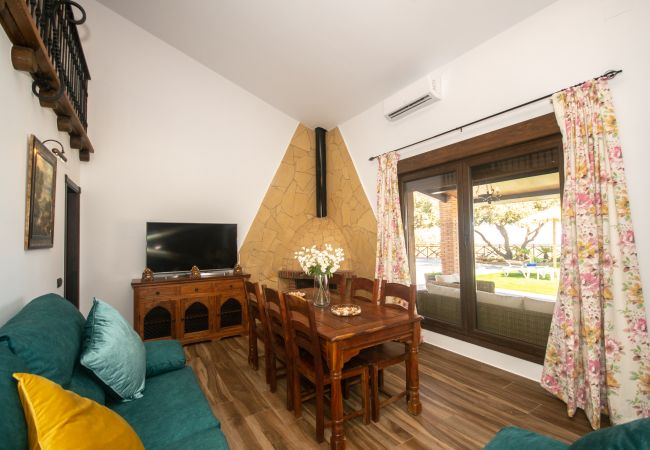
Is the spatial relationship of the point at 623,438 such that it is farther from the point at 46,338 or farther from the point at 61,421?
the point at 46,338

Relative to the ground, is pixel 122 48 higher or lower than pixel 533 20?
higher

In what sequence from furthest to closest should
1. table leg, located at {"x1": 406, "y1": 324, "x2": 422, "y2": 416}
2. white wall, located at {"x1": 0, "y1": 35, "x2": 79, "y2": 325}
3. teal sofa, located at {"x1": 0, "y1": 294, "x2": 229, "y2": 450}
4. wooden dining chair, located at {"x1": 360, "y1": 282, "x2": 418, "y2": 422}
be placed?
table leg, located at {"x1": 406, "y1": 324, "x2": 422, "y2": 416} < wooden dining chair, located at {"x1": 360, "y1": 282, "x2": 418, "y2": 422} < white wall, located at {"x1": 0, "y1": 35, "x2": 79, "y2": 325} < teal sofa, located at {"x1": 0, "y1": 294, "x2": 229, "y2": 450}

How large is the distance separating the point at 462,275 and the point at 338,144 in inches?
111

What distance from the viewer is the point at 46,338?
1.25 meters

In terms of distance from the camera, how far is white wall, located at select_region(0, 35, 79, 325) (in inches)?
61.4

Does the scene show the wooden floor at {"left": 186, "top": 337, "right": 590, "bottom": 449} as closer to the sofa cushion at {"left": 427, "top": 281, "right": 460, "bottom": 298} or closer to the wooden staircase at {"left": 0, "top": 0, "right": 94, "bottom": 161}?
the sofa cushion at {"left": 427, "top": 281, "right": 460, "bottom": 298}

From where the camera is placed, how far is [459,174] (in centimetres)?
332

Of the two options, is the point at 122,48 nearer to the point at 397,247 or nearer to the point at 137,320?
the point at 137,320

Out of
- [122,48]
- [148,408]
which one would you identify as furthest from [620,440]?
[122,48]

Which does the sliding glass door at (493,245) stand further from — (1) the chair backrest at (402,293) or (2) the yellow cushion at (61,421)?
(2) the yellow cushion at (61,421)

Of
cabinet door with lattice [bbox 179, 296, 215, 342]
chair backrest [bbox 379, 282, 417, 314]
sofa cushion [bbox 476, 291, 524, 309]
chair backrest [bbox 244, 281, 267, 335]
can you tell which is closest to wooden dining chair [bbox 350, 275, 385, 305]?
chair backrest [bbox 379, 282, 417, 314]

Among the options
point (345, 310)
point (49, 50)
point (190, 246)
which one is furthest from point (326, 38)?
point (190, 246)

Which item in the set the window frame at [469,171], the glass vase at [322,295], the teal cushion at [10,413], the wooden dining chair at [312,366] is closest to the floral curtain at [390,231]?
the window frame at [469,171]

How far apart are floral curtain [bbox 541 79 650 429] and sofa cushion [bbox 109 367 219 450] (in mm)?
2496
